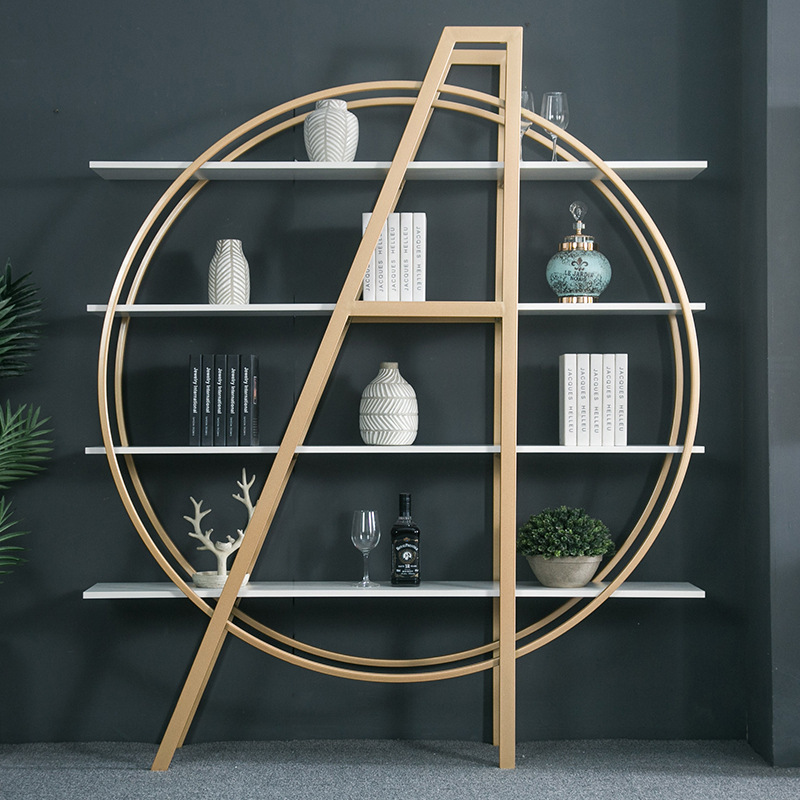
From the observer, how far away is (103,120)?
9.25 ft

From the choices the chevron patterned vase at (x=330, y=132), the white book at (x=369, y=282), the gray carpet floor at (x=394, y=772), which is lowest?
the gray carpet floor at (x=394, y=772)

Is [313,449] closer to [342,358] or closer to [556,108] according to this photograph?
[342,358]

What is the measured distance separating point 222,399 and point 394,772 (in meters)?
1.20

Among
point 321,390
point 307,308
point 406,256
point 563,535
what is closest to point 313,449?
point 321,390

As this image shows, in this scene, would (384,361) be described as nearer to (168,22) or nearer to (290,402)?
(290,402)

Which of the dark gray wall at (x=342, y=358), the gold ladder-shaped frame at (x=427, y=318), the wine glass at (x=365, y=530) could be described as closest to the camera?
the gold ladder-shaped frame at (x=427, y=318)

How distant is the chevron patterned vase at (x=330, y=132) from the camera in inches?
103

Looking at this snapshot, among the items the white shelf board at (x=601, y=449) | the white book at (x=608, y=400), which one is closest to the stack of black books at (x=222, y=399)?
the white shelf board at (x=601, y=449)

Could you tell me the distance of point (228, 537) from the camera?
2.72 m

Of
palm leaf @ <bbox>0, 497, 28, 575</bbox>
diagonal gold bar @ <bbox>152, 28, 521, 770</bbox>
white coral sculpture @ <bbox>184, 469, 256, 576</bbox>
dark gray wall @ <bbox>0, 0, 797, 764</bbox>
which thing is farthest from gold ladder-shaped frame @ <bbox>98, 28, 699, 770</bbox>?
Result: palm leaf @ <bbox>0, 497, 28, 575</bbox>

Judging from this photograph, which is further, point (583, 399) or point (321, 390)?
point (583, 399)

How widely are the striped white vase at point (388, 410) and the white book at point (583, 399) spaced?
1.63 feet

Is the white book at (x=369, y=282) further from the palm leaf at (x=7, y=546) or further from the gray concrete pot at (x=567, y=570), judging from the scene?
the palm leaf at (x=7, y=546)

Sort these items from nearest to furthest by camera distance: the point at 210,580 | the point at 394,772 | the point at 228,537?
the point at 394,772 → the point at 210,580 → the point at 228,537
